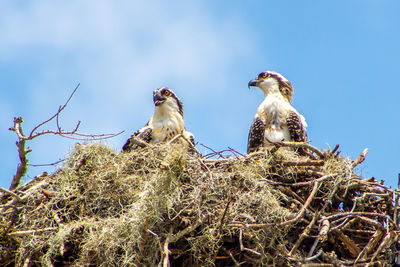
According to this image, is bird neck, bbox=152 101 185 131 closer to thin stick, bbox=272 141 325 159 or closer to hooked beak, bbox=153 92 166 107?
hooked beak, bbox=153 92 166 107

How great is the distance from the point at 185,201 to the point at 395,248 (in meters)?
1.99

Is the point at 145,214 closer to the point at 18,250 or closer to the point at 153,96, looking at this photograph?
the point at 18,250

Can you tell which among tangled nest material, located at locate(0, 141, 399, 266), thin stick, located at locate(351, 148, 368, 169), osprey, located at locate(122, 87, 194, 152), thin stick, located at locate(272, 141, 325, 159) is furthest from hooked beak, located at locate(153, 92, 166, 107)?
thin stick, located at locate(351, 148, 368, 169)

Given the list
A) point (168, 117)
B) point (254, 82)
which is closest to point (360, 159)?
point (254, 82)

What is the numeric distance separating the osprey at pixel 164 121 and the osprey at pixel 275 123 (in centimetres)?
86

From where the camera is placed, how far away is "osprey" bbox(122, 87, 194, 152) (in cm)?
754

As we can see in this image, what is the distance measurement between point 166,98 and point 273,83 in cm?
150

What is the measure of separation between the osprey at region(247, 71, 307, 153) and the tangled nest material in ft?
3.02

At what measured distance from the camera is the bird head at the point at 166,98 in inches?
307

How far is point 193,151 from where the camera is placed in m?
6.62

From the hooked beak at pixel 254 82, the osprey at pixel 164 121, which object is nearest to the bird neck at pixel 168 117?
the osprey at pixel 164 121

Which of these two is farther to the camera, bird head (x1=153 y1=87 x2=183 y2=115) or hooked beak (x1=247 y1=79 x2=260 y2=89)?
hooked beak (x1=247 y1=79 x2=260 y2=89)

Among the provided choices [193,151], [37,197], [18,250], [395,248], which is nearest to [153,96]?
[193,151]

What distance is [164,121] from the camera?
769cm
